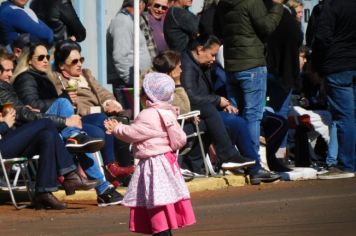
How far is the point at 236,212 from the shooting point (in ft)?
41.5

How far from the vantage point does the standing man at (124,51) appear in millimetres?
15484

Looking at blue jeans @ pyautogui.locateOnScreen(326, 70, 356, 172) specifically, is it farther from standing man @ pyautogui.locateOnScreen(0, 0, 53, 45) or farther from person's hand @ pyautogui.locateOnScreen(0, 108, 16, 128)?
person's hand @ pyautogui.locateOnScreen(0, 108, 16, 128)

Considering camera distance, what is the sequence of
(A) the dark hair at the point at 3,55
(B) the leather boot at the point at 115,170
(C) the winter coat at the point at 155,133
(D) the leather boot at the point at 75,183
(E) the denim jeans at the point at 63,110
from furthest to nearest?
(B) the leather boot at the point at 115,170 < (A) the dark hair at the point at 3,55 < (E) the denim jeans at the point at 63,110 < (D) the leather boot at the point at 75,183 < (C) the winter coat at the point at 155,133

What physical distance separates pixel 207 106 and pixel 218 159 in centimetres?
67

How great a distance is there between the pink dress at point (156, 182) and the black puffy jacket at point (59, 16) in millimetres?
5544

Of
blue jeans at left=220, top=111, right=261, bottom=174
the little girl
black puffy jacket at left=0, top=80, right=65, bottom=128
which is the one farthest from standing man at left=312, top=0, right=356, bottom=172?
the little girl

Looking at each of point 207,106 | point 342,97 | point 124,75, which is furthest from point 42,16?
point 342,97

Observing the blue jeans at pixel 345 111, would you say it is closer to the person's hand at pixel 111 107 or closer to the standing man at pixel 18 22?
the person's hand at pixel 111 107

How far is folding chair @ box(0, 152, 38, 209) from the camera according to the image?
12.9 meters

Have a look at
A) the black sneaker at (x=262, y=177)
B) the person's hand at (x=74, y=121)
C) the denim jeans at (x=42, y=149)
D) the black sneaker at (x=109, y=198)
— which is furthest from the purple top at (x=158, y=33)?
the denim jeans at (x=42, y=149)

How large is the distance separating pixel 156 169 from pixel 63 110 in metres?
3.57

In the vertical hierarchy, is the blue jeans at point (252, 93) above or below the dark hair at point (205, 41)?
below

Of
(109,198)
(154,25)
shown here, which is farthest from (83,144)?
(154,25)

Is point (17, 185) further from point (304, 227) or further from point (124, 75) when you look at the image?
point (304, 227)
